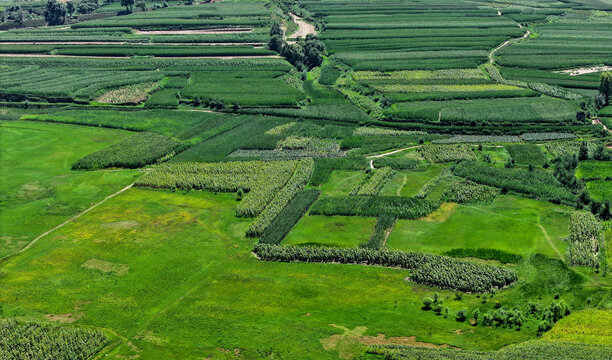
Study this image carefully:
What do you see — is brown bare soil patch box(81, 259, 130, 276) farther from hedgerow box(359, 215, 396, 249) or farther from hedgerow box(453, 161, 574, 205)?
hedgerow box(453, 161, 574, 205)

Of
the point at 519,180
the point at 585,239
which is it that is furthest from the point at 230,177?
the point at 585,239

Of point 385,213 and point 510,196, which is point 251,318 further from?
point 510,196

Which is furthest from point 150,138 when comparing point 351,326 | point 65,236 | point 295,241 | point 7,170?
point 351,326

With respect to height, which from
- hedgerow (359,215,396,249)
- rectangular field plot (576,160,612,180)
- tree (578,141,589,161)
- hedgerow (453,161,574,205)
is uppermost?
tree (578,141,589,161)

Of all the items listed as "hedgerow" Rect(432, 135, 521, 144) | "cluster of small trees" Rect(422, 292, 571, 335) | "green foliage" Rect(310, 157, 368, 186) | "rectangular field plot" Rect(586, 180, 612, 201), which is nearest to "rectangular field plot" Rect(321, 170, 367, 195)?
"green foliage" Rect(310, 157, 368, 186)

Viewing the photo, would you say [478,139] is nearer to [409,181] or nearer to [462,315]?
[409,181]
